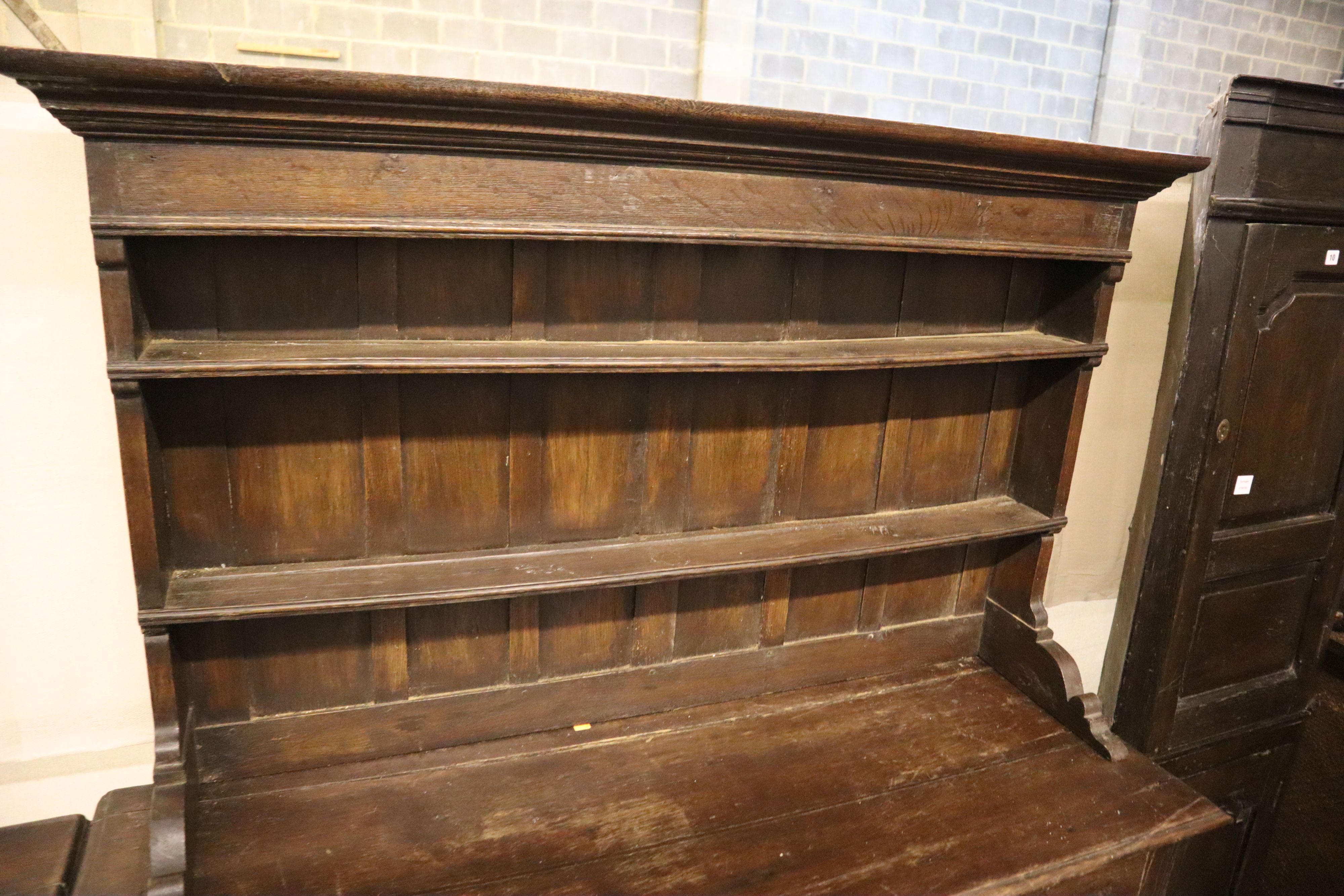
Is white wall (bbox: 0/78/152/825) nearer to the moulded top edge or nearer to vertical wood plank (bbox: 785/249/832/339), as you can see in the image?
the moulded top edge

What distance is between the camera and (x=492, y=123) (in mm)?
1070

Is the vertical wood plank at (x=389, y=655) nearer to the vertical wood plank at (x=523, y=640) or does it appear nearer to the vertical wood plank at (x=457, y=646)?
the vertical wood plank at (x=457, y=646)

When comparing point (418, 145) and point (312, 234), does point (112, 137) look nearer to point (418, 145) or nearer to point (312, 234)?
point (312, 234)

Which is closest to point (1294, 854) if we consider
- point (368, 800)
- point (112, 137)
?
point (368, 800)

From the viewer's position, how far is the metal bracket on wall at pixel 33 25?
4.90 ft

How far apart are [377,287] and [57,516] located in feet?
2.20

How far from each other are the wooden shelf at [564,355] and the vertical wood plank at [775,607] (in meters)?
0.42

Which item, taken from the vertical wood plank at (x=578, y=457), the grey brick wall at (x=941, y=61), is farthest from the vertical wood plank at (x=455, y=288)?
the grey brick wall at (x=941, y=61)

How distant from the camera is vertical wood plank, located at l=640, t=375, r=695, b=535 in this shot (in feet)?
4.77

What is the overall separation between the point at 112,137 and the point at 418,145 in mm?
338

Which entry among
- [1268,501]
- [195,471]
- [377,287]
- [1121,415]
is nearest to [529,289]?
[377,287]

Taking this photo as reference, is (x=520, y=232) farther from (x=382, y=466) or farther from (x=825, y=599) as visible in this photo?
(x=825, y=599)

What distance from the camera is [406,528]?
1363mm

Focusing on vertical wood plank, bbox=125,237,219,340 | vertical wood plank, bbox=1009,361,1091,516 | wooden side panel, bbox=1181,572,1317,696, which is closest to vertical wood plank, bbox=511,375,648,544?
vertical wood plank, bbox=125,237,219,340
